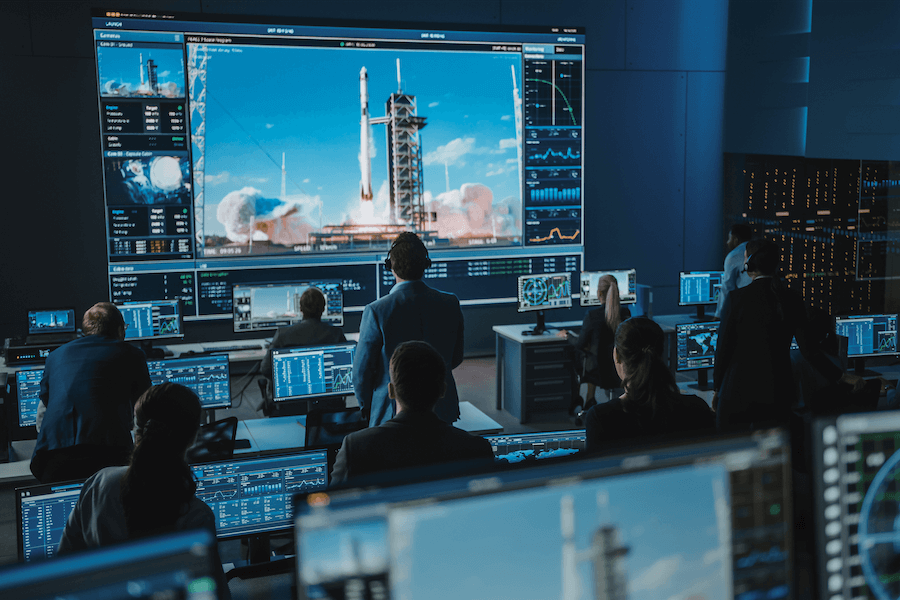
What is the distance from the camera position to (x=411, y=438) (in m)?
1.94

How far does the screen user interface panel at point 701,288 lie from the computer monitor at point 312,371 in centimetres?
346

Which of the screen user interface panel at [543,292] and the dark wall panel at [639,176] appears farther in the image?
the dark wall panel at [639,176]

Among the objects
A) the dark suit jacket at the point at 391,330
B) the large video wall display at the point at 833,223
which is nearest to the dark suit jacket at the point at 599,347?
the large video wall display at the point at 833,223

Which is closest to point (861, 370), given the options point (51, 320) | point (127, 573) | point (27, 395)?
point (27, 395)

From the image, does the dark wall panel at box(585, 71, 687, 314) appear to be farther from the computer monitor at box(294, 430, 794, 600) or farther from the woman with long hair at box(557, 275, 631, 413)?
the computer monitor at box(294, 430, 794, 600)

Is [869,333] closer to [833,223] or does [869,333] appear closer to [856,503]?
[833,223]

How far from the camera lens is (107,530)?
195 centimetres

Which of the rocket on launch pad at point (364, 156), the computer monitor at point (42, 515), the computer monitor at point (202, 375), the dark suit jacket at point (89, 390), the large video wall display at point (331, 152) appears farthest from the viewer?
the rocket on launch pad at point (364, 156)

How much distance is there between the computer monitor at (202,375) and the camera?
428cm

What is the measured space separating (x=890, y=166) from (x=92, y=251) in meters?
6.70

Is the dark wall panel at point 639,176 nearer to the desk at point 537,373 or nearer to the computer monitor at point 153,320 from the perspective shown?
the desk at point 537,373

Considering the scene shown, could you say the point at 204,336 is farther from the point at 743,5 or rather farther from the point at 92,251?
the point at 743,5

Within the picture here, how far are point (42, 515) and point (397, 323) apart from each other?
4.82 ft

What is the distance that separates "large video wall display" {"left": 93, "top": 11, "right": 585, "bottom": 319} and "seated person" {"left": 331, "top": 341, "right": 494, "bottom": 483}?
541 centimetres
